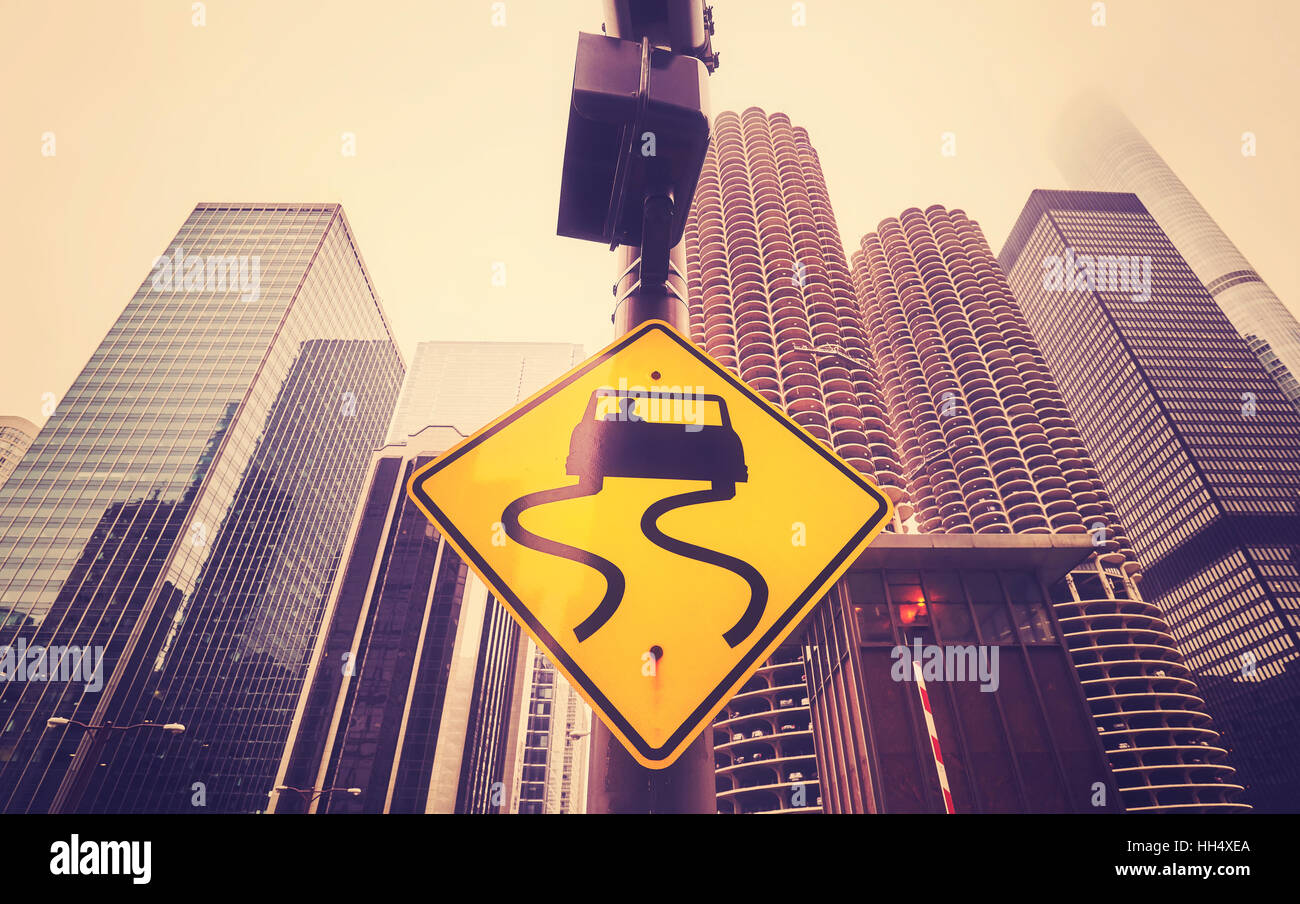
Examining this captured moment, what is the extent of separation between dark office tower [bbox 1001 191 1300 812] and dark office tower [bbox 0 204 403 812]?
145102mm

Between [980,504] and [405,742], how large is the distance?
8570 cm

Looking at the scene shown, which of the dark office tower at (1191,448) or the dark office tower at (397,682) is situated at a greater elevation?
the dark office tower at (1191,448)

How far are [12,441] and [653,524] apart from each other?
7279 inches

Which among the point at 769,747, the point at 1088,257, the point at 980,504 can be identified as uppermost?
the point at 1088,257

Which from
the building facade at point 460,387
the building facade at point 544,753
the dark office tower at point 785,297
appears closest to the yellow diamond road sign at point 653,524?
the dark office tower at point 785,297

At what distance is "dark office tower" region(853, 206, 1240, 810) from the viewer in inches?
2635

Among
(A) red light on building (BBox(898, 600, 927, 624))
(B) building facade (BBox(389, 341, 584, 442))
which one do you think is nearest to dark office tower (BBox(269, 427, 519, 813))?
(A) red light on building (BBox(898, 600, 927, 624))

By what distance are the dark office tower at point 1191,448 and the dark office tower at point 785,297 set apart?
64.5 m

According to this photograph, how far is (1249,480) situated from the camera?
106 meters

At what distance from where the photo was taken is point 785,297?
94.6 metres

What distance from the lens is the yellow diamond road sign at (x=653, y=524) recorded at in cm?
196

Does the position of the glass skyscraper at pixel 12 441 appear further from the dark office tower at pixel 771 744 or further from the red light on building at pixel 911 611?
the red light on building at pixel 911 611

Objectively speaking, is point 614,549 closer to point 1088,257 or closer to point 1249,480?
point 1249,480

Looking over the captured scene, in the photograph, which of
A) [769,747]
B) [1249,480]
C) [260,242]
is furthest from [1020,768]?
[260,242]
